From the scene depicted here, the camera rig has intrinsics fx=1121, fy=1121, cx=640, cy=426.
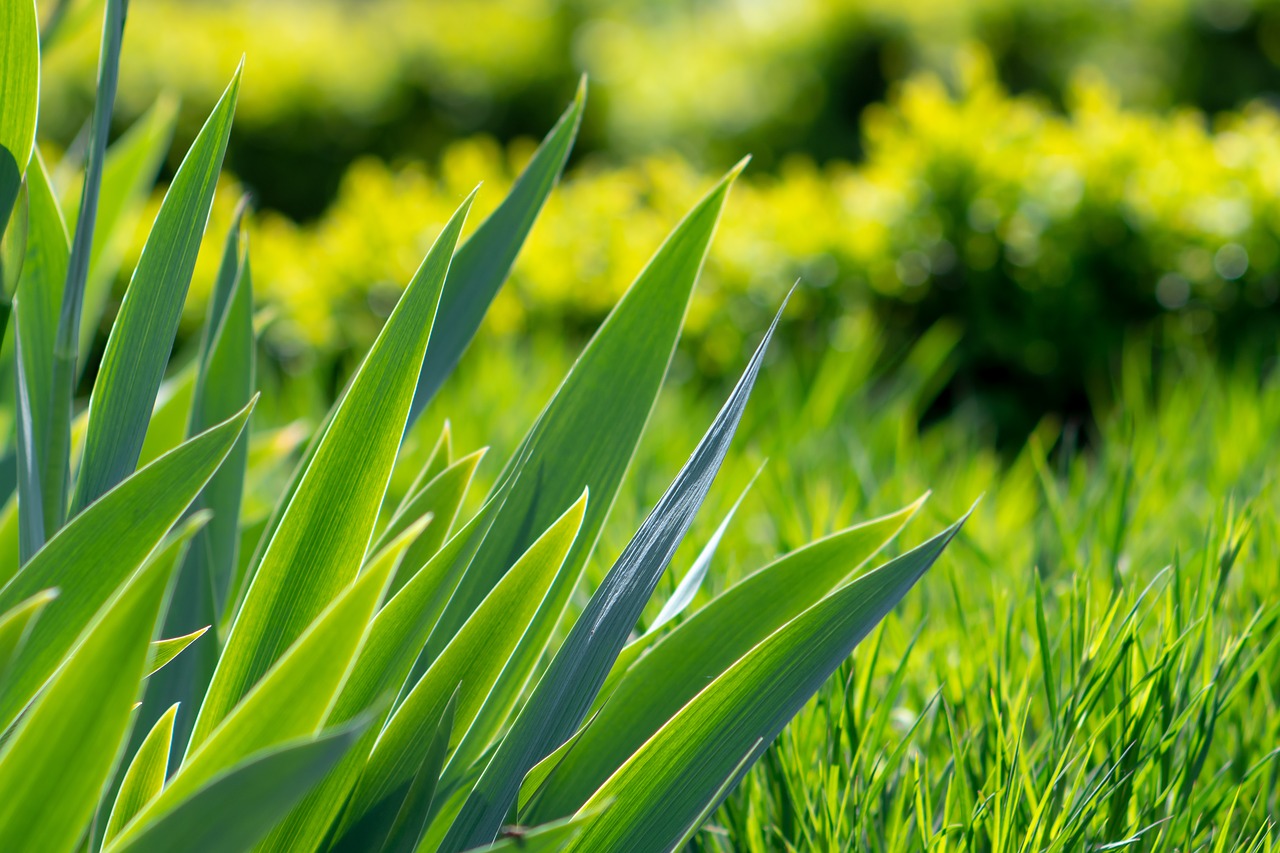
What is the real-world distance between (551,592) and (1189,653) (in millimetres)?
657

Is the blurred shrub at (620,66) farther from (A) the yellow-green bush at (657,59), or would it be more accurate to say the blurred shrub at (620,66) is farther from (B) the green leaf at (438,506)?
(B) the green leaf at (438,506)

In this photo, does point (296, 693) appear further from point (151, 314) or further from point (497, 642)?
point (151, 314)

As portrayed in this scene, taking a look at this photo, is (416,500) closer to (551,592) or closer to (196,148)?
(551,592)

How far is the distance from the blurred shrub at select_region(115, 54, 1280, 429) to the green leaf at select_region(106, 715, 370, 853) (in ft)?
7.80

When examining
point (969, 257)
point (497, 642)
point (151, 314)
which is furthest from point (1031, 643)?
point (969, 257)

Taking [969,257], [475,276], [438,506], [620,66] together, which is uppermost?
[620,66]

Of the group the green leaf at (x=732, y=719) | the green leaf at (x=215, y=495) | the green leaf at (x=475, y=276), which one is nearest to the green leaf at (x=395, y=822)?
the green leaf at (x=732, y=719)

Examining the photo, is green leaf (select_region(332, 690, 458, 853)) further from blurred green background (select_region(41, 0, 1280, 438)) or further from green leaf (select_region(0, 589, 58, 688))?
blurred green background (select_region(41, 0, 1280, 438))

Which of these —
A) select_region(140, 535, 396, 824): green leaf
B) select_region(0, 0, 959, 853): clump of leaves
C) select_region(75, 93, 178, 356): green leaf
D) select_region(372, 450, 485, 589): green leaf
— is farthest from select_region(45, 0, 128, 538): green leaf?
select_region(75, 93, 178, 356): green leaf

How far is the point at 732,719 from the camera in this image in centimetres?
74

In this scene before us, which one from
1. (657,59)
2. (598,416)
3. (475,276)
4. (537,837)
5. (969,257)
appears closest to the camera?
(537,837)

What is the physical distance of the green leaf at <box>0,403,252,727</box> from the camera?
73cm

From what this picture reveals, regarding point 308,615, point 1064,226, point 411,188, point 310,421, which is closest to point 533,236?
point 411,188

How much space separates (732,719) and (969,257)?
8.27 ft
